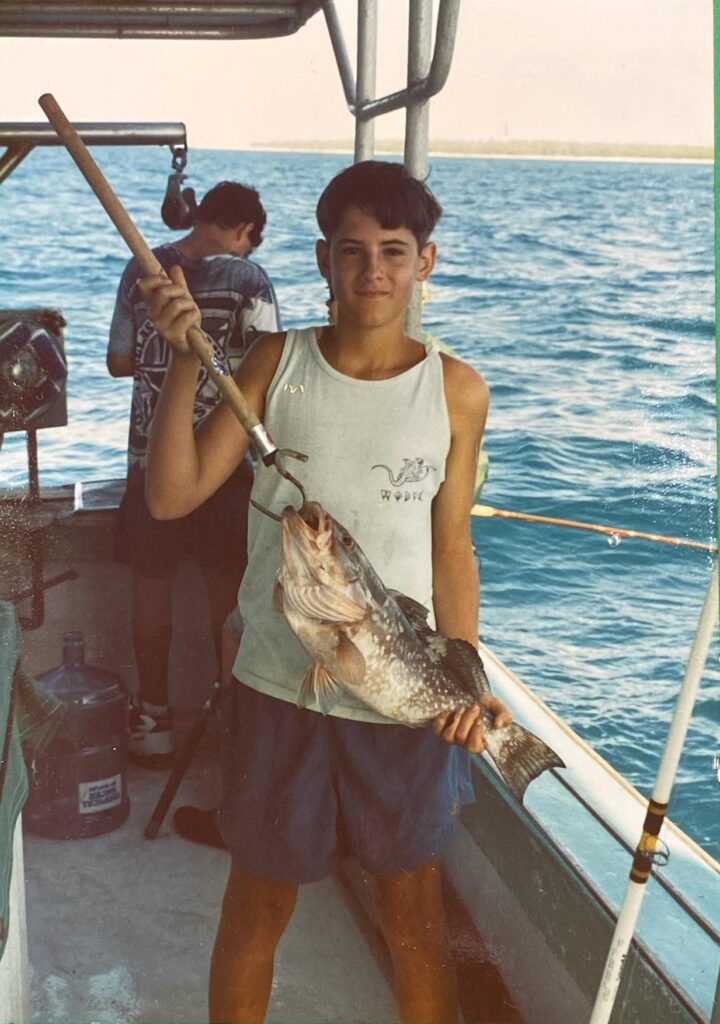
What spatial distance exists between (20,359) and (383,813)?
3.69 feet

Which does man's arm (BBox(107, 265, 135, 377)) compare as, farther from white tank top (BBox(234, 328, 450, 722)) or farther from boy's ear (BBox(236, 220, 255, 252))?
white tank top (BBox(234, 328, 450, 722))

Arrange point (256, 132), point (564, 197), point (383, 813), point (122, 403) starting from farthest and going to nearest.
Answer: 1. point (564, 197)
2. point (122, 403)
3. point (256, 132)
4. point (383, 813)

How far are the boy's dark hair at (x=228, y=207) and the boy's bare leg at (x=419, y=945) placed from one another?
195 centimetres

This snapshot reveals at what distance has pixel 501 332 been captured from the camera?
21.8m

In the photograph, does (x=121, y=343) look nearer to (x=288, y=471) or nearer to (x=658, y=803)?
(x=288, y=471)

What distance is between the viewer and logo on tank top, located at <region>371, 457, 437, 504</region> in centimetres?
183

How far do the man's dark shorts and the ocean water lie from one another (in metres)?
0.37

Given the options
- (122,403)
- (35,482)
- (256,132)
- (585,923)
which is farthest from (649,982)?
(122,403)

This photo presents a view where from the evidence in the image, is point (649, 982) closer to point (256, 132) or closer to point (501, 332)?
point (256, 132)

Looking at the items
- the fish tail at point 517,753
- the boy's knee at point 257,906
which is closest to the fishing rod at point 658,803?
the fish tail at point 517,753

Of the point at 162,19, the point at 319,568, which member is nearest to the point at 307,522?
the point at 319,568

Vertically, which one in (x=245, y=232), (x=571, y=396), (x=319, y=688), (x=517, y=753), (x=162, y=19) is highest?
(x=162, y=19)

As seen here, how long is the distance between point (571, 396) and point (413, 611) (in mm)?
14144

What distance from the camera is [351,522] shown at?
183 centimetres
